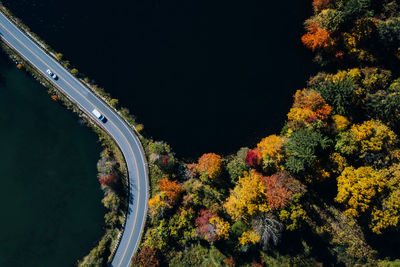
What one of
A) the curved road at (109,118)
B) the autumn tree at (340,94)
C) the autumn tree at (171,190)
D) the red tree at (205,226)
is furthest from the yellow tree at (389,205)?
the curved road at (109,118)

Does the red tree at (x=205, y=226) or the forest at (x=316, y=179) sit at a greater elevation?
the forest at (x=316, y=179)

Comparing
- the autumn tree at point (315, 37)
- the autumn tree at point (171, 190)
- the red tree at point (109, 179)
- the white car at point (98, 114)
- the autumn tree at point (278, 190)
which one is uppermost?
the autumn tree at point (315, 37)

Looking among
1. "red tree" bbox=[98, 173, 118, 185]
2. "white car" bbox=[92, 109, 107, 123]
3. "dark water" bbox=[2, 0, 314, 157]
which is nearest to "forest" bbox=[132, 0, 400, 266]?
"dark water" bbox=[2, 0, 314, 157]

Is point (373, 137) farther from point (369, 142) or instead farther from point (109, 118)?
point (109, 118)

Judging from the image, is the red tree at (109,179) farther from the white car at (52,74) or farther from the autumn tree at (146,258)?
the white car at (52,74)

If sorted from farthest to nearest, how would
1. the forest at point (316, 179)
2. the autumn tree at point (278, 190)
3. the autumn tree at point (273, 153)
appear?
the autumn tree at point (273, 153), the forest at point (316, 179), the autumn tree at point (278, 190)

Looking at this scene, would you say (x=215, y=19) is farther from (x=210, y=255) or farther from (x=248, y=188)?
(x=210, y=255)
